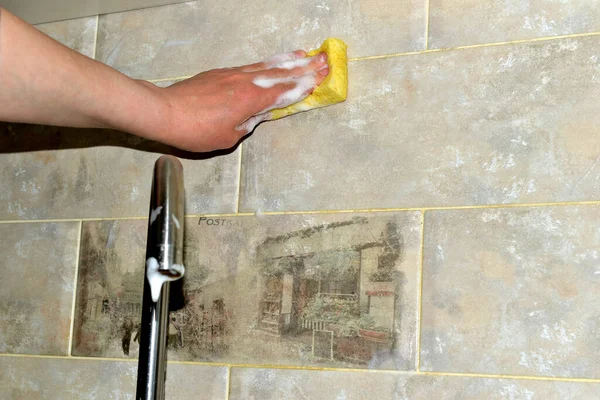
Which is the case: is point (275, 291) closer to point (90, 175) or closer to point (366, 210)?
point (366, 210)

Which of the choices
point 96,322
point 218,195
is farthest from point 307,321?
point 96,322

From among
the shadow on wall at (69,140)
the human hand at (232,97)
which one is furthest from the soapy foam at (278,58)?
the shadow on wall at (69,140)

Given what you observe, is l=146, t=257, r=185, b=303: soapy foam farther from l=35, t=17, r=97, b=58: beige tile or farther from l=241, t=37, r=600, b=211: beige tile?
l=35, t=17, r=97, b=58: beige tile

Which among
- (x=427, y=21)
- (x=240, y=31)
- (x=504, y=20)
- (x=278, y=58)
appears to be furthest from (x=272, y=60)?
(x=504, y=20)

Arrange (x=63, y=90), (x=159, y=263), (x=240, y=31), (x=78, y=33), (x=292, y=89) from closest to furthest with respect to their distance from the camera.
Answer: (x=159, y=263)
(x=63, y=90)
(x=292, y=89)
(x=240, y=31)
(x=78, y=33)

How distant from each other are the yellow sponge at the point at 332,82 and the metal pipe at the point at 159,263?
16.4 inches

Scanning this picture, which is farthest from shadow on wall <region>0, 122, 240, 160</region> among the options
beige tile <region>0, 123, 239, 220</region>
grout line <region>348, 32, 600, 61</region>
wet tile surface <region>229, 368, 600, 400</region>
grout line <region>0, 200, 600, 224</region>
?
wet tile surface <region>229, 368, 600, 400</region>

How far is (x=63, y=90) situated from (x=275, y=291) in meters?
0.45

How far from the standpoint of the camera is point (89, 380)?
1287mm

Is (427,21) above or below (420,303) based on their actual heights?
above

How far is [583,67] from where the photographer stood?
1.09 m

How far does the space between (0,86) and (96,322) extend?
52 centimetres

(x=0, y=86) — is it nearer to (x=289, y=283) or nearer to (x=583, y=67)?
(x=289, y=283)

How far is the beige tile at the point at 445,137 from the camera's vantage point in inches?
42.4
